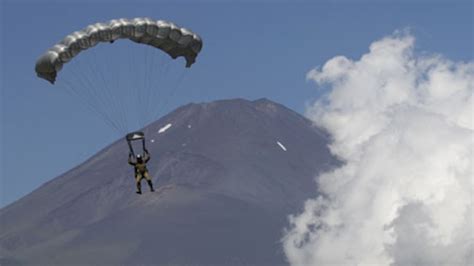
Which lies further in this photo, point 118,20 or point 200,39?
point 200,39

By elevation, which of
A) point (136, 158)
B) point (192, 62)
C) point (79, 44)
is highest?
point (192, 62)

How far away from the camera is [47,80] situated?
3142 inches

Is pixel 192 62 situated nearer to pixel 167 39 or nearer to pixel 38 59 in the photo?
pixel 167 39

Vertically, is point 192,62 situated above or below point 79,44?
above

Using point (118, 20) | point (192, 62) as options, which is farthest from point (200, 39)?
point (118, 20)

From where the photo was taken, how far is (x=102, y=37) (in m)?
78.7

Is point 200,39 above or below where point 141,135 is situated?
above

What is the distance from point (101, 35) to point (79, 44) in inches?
65.9

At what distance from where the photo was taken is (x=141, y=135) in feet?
262

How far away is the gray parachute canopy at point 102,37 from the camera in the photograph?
78438 millimetres

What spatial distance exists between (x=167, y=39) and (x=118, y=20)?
4508 millimetres

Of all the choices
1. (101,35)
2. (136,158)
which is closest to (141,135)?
(136,158)

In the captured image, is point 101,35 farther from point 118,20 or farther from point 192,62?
point 192,62

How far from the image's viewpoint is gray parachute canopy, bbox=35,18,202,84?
78.4 metres
